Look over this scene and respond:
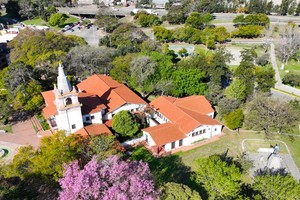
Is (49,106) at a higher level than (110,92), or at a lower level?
lower

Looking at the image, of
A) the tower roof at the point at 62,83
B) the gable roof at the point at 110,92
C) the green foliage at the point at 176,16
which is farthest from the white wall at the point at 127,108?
the green foliage at the point at 176,16

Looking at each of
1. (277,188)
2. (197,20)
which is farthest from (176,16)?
(277,188)

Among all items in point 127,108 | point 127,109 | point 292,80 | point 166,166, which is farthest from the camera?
point 292,80

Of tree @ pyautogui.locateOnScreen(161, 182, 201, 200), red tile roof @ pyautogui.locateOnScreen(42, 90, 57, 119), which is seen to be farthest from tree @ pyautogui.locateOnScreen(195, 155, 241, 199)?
red tile roof @ pyautogui.locateOnScreen(42, 90, 57, 119)

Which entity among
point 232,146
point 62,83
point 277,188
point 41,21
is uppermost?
point 62,83

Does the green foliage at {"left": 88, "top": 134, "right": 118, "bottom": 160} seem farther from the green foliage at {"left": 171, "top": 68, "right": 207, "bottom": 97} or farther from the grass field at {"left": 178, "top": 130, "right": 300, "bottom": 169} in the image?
the green foliage at {"left": 171, "top": 68, "right": 207, "bottom": 97}

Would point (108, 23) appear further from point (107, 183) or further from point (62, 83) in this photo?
point (107, 183)

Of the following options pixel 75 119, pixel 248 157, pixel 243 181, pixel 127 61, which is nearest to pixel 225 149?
pixel 248 157

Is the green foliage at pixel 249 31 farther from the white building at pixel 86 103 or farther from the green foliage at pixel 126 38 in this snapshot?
the white building at pixel 86 103
